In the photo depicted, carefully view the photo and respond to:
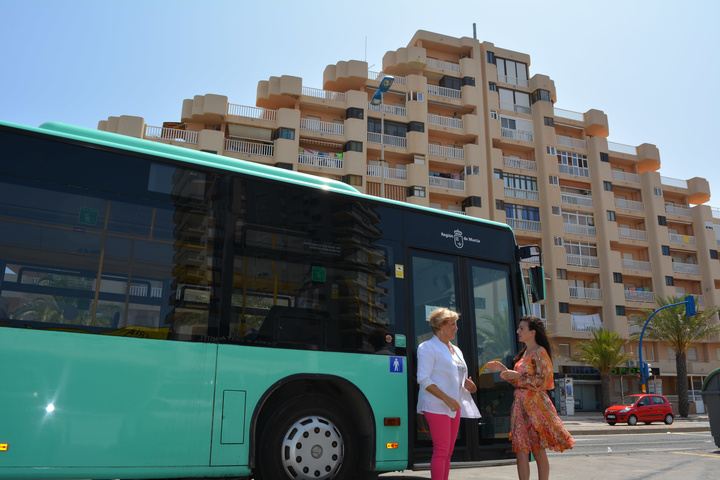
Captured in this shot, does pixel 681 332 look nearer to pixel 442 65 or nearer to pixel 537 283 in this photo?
pixel 442 65

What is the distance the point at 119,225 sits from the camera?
4.90m

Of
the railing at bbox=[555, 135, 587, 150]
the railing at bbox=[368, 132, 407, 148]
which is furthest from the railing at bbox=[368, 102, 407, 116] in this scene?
the railing at bbox=[555, 135, 587, 150]

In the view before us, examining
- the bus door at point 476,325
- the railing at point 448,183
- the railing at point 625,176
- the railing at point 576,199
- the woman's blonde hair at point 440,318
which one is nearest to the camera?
the woman's blonde hair at point 440,318

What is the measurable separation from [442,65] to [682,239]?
2688 centimetres

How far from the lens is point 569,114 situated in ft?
167

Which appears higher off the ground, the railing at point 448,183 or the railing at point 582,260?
the railing at point 448,183

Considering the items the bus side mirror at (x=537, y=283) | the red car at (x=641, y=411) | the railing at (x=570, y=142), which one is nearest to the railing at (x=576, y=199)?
the railing at (x=570, y=142)

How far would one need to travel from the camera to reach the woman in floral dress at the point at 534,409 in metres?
5.46

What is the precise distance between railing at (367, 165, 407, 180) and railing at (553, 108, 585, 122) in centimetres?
1699

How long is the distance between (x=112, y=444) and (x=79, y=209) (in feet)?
6.18

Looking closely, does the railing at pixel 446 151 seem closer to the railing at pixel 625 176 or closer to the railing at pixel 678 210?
the railing at pixel 625 176

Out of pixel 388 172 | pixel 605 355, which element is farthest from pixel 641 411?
pixel 388 172

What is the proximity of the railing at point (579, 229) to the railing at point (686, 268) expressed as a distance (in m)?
9.37

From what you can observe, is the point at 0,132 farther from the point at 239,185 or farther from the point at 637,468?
the point at 637,468
